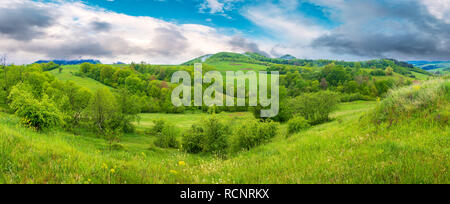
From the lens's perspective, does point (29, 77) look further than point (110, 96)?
Yes

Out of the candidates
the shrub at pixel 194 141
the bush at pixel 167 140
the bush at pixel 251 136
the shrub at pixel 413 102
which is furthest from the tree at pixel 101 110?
the shrub at pixel 413 102

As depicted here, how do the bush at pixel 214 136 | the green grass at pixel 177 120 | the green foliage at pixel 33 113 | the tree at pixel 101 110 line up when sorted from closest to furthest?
the green foliage at pixel 33 113 < the bush at pixel 214 136 < the tree at pixel 101 110 < the green grass at pixel 177 120

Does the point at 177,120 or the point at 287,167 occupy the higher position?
the point at 287,167

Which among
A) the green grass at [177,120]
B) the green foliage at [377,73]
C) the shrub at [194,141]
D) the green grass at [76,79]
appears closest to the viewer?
the shrub at [194,141]

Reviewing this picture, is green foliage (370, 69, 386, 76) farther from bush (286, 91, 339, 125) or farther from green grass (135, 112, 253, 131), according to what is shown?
bush (286, 91, 339, 125)

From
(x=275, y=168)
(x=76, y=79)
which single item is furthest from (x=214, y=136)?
(x=76, y=79)

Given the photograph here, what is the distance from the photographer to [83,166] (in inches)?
239

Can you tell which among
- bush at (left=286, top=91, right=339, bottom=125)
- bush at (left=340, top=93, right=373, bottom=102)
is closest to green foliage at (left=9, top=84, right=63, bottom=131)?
bush at (left=286, top=91, right=339, bottom=125)

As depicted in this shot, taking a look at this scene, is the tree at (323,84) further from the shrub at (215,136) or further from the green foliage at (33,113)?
the green foliage at (33,113)

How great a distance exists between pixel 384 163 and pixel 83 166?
8.74 m

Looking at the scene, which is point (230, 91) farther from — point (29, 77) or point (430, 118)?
point (430, 118)

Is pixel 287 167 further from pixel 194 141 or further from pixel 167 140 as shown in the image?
pixel 167 140

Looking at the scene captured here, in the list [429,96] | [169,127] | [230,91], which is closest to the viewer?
[429,96]
